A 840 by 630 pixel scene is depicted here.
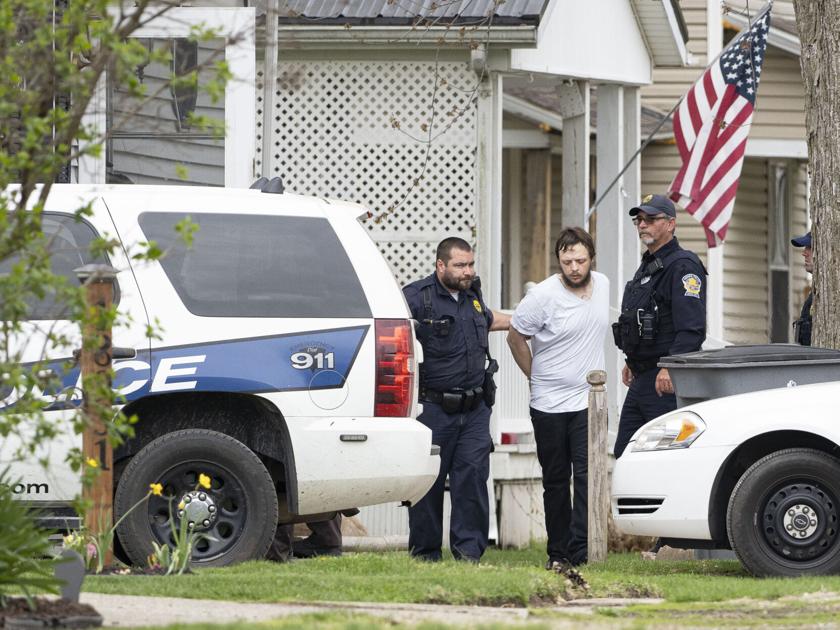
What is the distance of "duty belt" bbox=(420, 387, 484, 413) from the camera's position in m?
10.1

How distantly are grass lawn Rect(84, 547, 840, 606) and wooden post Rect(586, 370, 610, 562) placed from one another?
2.43 ft

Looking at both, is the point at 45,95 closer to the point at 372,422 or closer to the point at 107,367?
the point at 107,367

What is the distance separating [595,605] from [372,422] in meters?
1.61

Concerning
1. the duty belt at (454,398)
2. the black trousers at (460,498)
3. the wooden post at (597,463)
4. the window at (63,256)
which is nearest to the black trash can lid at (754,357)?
the wooden post at (597,463)

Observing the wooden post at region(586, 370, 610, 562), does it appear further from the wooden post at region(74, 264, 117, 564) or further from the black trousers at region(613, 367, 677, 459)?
the wooden post at region(74, 264, 117, 564)

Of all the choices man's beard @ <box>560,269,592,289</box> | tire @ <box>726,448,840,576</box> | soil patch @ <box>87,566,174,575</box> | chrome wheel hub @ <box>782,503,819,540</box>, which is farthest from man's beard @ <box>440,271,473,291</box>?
soil patch @ <box>87,566,174,575</box>

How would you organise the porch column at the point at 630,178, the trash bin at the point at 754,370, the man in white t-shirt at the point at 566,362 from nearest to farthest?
1. the trash bin at the point at 754,370
2. the man in white t-shirt at the point at 566,362
3. the porch column at the point at 630,178

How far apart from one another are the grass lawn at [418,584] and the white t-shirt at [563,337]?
4.17 ft

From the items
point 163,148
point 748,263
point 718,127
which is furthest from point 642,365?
point 748,263

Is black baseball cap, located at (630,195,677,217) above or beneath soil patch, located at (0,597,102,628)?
above

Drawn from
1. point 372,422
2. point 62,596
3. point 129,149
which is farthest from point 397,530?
point 62,596

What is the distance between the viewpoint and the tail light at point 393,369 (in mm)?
8742

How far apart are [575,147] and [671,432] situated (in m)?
6.70

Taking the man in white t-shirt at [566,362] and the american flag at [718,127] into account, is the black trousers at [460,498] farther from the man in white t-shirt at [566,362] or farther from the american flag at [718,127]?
the american flag at [718,127]
